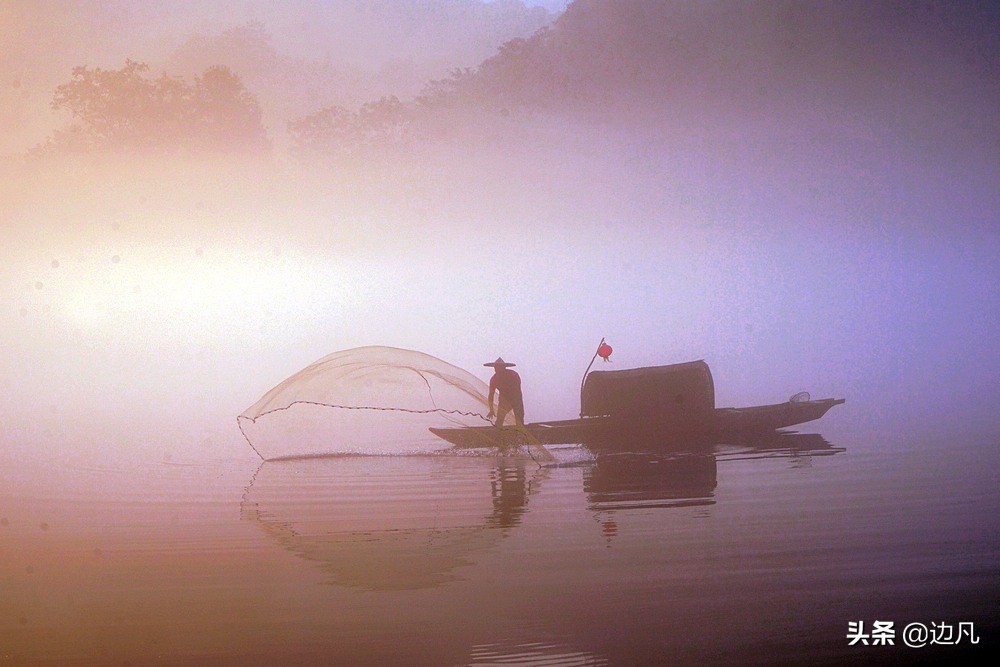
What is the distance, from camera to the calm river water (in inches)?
119

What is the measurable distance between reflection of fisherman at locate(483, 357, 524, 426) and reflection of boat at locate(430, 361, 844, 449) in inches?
6.5

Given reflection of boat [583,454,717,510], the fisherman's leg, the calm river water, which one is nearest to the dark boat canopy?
reflection of boat [583,454,717,510]

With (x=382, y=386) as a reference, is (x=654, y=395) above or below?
below

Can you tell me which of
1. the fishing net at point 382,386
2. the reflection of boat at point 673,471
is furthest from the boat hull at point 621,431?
the fishing net at point 382,386

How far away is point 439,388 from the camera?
24.8 feet

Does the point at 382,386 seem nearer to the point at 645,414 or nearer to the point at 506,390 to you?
the point at 506,390

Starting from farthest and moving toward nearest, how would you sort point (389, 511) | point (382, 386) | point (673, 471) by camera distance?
point (382, 386)
point (673, 471)
point (389, 511)

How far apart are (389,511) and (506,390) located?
294 cm

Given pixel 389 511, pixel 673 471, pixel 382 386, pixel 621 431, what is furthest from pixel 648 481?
pixel 382 386

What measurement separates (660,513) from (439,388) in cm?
299

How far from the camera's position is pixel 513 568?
391cm

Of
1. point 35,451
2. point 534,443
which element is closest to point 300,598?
point 534,443

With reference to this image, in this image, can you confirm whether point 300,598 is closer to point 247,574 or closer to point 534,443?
point 247,574

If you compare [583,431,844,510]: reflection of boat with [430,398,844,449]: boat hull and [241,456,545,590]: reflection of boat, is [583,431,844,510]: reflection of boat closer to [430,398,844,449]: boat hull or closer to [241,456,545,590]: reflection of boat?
[430,398,844,449]: boat hull
